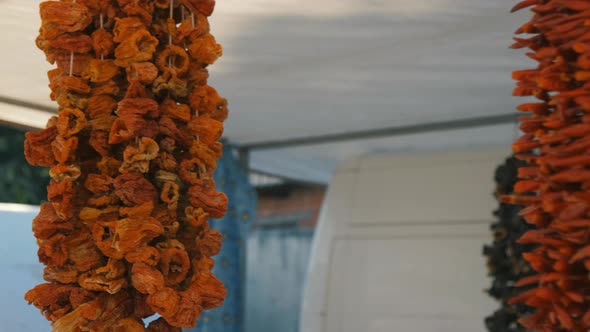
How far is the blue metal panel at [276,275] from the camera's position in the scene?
505 centimetres

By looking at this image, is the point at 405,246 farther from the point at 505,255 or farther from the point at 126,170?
the point at 126,170

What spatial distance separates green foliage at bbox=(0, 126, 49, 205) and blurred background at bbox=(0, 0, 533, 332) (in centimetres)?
159

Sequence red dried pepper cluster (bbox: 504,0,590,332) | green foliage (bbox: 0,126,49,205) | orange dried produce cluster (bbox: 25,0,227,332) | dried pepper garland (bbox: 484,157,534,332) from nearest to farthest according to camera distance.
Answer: red dried pepper cluster (bbox: 504,0,590,332) < orange dried produce cluster (bbox: 25,0,227,332) < dried pepper garland (bbox: 484,157,534,332) < green foliage (bbox: 0,126,49,205)

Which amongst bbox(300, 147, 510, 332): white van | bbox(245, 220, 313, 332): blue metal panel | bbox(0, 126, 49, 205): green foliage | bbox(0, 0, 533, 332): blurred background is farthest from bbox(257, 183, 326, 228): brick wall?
bbox(300, 147, 510, 332): white van

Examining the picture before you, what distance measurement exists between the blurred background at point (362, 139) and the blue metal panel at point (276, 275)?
1.08m

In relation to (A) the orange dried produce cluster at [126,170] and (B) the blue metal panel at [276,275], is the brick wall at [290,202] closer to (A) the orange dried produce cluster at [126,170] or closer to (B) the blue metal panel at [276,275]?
(B) the blue metal panel at [276,275]

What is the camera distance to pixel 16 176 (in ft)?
14.4

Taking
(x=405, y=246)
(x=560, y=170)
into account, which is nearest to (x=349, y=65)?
(x=405, y=246)

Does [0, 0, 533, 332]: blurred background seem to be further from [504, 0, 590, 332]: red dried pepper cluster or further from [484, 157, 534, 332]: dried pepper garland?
[504, 0, 590, 332]: red dried pepper cluster

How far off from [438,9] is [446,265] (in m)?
1.55

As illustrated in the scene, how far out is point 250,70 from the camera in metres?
2.14

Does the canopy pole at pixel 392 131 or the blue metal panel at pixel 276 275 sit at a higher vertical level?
the canopy pole at pixel 392 131

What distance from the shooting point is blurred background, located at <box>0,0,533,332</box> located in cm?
169

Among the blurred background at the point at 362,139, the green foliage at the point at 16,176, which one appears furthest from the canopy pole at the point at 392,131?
the green foliage at the point at 16,176
